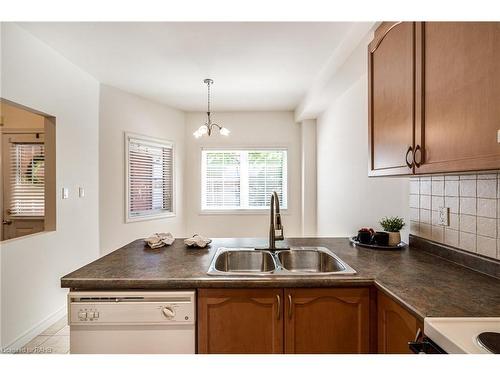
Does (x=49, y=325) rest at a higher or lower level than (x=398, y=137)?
lower

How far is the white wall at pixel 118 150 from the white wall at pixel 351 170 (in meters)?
2.48

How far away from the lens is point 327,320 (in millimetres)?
1240

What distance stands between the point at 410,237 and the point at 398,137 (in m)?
0.84

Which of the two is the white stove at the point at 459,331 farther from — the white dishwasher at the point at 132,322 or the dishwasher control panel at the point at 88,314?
the dishwasher control panel at the point at 88,314

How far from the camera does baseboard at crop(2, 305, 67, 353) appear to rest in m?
2.12

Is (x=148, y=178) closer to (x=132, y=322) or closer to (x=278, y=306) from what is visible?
(x=132, y=322)

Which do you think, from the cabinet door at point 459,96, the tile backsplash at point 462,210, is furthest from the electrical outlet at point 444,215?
the cabinet door at point 459,96

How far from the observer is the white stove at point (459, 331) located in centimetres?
71

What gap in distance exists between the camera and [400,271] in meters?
1.32

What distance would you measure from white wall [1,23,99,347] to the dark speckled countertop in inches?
49.6

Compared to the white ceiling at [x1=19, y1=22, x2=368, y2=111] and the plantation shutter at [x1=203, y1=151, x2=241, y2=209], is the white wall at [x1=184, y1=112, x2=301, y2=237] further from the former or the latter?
the white ceiling at [x1=19, y1=22, x2=368, y2=111]

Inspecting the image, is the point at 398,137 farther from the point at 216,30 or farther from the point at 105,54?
the point at 105,54
